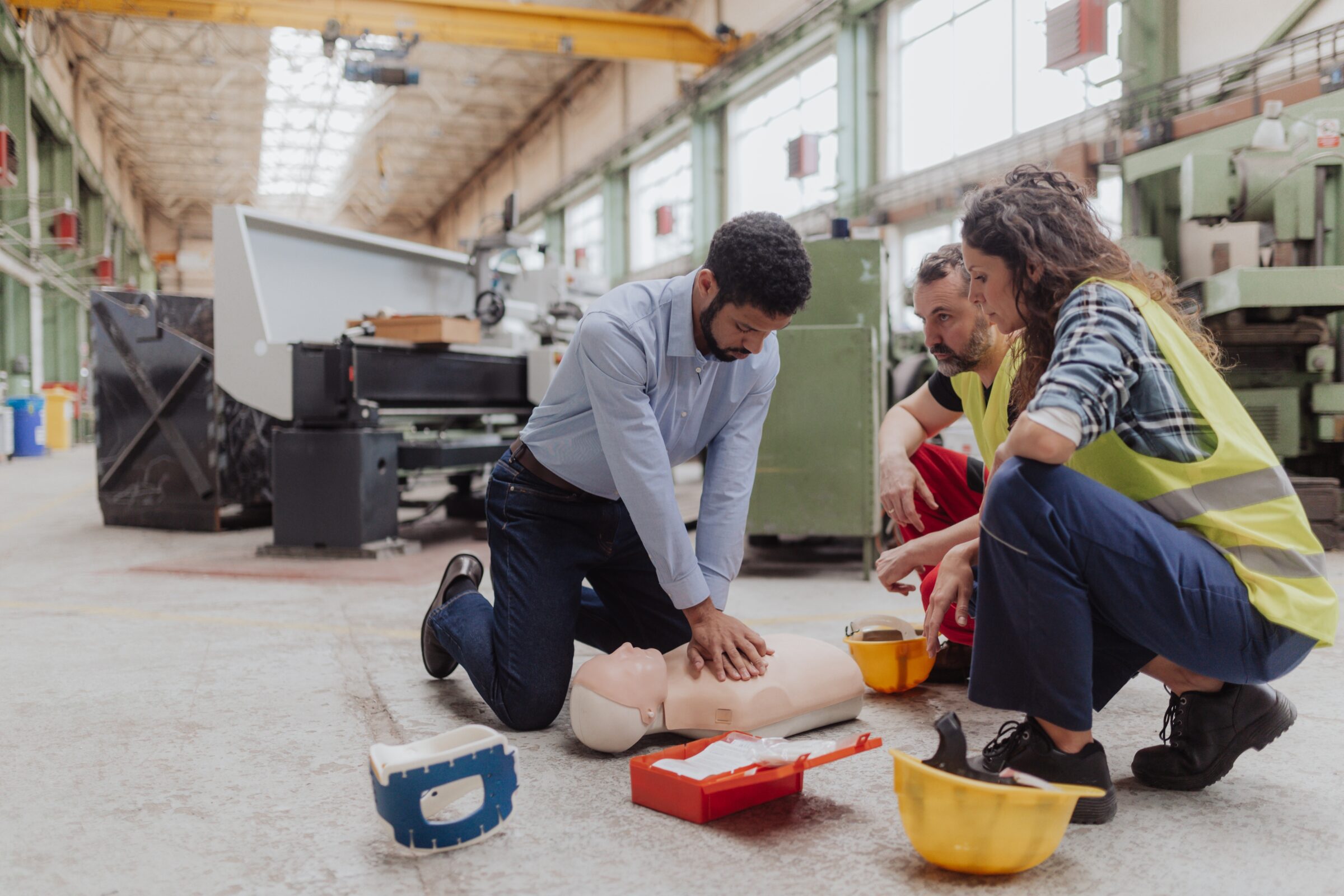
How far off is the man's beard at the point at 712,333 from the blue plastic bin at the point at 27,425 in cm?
1188

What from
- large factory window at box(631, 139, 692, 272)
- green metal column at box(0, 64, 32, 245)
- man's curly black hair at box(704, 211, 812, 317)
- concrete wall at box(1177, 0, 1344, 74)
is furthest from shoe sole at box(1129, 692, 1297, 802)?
green metal column at box(0, 64, 32, 245)

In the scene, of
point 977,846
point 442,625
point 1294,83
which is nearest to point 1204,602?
point 977,846

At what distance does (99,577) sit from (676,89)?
9.21 meters

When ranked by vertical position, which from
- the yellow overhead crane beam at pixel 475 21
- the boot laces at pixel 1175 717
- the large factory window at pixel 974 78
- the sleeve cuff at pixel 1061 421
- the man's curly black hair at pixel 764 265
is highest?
the yellow overhead crane beam at pixel 475 21

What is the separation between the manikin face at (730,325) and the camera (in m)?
1.61

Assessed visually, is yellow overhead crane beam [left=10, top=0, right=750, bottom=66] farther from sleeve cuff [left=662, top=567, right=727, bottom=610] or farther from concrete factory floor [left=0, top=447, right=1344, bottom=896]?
sleeve cuff [left=662, top=567, right=727, bottom=610]

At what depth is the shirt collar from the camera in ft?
5.58

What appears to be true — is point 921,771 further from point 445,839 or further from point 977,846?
point 445,839

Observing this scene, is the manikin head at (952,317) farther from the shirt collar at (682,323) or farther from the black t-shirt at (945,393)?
the shirt collar at (682,323)

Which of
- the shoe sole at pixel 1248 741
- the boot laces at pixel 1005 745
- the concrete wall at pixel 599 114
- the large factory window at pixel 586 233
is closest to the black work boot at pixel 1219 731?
the shoe sole at pixel 1248 741

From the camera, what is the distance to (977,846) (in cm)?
115

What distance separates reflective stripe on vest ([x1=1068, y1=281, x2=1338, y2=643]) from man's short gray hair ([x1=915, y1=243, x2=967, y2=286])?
69 centimetres

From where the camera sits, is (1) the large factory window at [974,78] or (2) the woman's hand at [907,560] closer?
(2) the woman's hand at [907,560]

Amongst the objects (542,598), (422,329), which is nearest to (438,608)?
(542,598)
